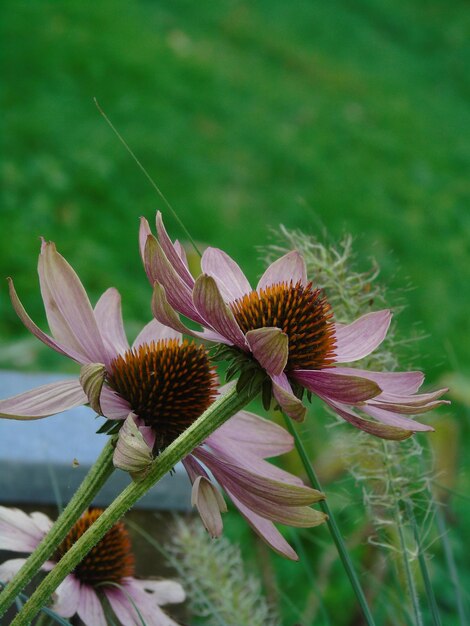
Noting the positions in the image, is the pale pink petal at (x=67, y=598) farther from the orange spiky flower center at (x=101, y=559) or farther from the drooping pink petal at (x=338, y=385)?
the drooping pink petal at (x=338, y=385)

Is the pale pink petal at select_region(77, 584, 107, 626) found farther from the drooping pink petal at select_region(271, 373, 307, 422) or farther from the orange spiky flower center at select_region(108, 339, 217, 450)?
the drooping pink petal at select_region(271, 373, 307, 422)


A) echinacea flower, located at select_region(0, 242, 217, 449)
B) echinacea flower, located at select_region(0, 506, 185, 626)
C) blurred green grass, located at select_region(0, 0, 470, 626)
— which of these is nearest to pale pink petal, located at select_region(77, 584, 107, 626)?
echinacea flower, located at select_region(0, 506, 185, 626)

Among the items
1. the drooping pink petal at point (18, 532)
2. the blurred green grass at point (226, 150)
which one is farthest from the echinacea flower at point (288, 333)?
the blurred green grass at point (226, 150)

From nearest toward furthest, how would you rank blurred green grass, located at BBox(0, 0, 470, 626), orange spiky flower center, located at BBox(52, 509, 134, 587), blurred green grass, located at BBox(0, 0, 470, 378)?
orange spiky flower center, located at BBox(52, 509, 134, 587)
blurred green grass, located at BBox(0, 0, 470, 626)
blurred green grass, located at BBox(0, 0, 470, 378)

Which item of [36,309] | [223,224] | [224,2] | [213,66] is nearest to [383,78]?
[224,2]

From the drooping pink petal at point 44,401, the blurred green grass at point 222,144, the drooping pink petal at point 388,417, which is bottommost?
the blurred green grass at point 222,144

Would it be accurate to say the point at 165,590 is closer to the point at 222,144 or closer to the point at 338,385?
the point at 338,385
